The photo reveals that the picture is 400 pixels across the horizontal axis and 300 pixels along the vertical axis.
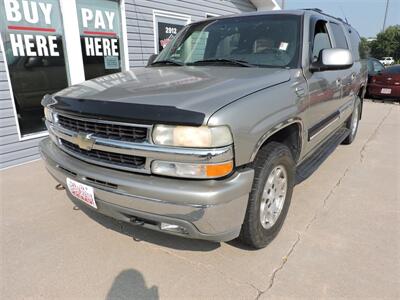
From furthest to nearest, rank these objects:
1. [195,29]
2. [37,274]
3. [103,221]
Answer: [195,29]
[103,221]
[37,274]

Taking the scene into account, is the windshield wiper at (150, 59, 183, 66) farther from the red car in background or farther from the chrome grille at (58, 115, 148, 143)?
the red car in background

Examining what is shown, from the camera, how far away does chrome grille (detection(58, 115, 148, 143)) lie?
199cm

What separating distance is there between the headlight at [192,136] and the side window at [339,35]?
2.93 metres

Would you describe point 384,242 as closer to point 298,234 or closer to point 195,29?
point 298,234

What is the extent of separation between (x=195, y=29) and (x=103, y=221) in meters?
2.44

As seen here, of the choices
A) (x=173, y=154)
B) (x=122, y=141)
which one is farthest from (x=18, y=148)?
(x=173, y=154)

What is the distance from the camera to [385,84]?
1112cm

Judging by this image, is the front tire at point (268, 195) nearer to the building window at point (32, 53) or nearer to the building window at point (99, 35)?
the building window at point (32, 53)

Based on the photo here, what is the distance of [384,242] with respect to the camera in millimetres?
2750

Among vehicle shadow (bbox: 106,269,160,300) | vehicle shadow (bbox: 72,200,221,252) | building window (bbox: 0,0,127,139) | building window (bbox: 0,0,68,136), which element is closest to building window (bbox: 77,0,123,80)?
building window (bbox: 0,0,127,139)

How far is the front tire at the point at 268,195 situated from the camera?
2.24 m

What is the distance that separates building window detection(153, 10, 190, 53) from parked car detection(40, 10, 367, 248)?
13.9 feet

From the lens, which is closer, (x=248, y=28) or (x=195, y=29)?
(x=248, y=28)

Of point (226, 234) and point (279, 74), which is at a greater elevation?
point (279, 74)
